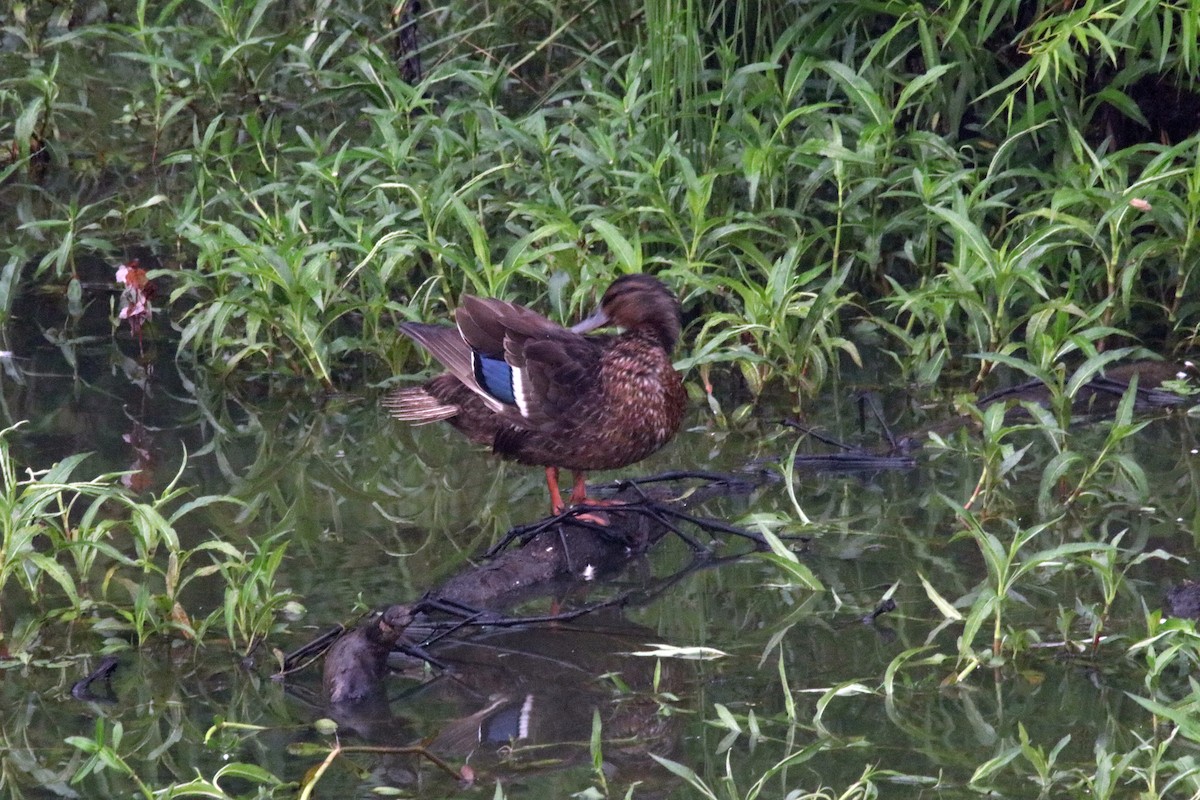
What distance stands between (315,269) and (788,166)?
1.79 meters

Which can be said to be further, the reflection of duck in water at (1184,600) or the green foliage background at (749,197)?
the green foliage background at (749,197)

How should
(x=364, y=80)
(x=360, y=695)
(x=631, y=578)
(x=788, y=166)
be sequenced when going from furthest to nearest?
(x=364, y=80), (x=788, y=166), (x=631, y=578), (x=360, y=695)

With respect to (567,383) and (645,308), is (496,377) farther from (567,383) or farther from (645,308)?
(645,308)

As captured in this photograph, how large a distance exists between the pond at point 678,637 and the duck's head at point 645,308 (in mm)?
501

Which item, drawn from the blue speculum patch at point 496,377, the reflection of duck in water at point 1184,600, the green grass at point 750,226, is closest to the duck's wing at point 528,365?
the blue speculum patch at point 496,377

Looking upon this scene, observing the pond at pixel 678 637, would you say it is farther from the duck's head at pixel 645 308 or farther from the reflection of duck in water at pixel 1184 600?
the duck's head at pixel 645 308

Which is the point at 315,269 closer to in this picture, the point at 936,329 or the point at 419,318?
the point at 419,318

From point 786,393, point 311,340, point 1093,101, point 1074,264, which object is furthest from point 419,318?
point 1093,101

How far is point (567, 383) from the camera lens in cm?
449

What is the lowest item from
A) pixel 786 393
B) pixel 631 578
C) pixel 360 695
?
pixel 786 393

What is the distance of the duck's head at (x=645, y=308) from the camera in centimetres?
466

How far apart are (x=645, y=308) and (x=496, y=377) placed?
0.48 meters

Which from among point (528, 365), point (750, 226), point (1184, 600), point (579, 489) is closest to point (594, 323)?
point (528, 365)

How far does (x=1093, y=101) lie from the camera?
21.0 ft
